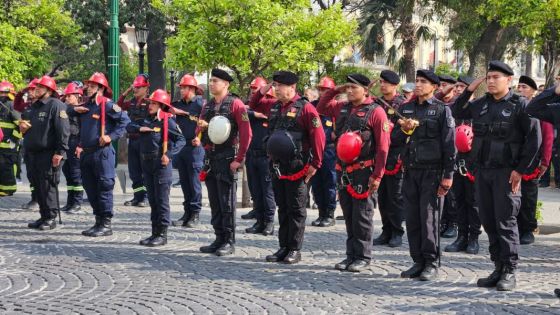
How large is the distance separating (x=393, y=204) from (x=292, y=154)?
220 cm

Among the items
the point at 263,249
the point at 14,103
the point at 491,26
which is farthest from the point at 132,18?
the point at 263,249

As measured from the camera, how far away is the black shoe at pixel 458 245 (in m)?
10.5

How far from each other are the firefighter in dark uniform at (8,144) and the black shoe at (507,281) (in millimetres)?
9125

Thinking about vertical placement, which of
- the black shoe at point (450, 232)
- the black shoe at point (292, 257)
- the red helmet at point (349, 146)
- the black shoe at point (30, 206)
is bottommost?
the black shoe at point (292, 257)

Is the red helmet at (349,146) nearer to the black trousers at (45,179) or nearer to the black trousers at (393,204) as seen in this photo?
the black trousers at (393,204)

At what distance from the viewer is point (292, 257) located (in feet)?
31.2

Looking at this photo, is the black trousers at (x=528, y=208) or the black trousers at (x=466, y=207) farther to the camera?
the black trousers at (x=528, y=208)

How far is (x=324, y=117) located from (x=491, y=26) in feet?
44.4

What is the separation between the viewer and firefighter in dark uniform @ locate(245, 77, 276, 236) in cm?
1195

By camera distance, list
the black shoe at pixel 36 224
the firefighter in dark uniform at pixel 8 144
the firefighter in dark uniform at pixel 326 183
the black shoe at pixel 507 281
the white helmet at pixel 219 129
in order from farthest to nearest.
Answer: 1. the firefighter in dark uniform at pixel 8 144
2. the firefighter in dark uniform at pixel 326 183
3. the black shoe at pixel 36 224
4. the white helmet at pixel 219 129
5. the black shoe at pixel 507 281

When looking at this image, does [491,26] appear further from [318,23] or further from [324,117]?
[324,117]

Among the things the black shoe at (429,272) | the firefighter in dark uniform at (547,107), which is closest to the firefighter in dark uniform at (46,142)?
the black shoe at (429,272)

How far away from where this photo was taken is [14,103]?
1584 cm

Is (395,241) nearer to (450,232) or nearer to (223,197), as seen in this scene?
A: (450,232)
